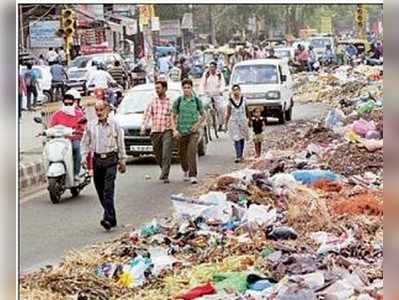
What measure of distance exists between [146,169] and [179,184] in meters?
0.15

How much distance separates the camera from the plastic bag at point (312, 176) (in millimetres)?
3877

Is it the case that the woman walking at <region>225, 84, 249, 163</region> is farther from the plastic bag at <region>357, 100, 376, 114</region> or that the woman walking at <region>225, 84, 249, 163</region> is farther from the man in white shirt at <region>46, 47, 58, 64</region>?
the man in white shirt at <region>46, 47, 58, 64</region>

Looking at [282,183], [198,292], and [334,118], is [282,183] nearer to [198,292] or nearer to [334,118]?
[334,118]

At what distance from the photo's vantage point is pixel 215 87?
12.6 feet

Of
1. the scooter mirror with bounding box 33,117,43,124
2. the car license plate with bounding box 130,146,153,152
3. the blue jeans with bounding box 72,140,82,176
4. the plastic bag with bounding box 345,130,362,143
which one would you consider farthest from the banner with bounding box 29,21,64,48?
the plastic bag with bounding box 345,130,362,143

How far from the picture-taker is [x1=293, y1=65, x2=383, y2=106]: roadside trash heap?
12.7ft

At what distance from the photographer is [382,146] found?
3838mm

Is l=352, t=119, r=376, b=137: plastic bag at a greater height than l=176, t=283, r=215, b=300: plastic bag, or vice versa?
l=352, t=119, r=376, b=137: plastic bag

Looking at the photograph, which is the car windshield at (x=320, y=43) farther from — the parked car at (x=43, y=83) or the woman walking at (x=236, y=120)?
the parked car at (x=43, y=83)

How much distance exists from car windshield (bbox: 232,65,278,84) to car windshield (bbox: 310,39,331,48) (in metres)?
0.19

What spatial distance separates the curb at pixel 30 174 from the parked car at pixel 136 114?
1.18 feet

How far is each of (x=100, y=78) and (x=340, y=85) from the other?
1.01 m

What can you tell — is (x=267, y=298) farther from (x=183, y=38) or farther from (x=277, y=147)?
(x=183, y=38)

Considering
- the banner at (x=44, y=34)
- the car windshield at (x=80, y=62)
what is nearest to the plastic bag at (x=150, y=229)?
the car windshield at (x=80, y=62)
